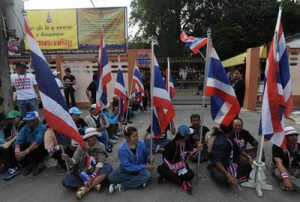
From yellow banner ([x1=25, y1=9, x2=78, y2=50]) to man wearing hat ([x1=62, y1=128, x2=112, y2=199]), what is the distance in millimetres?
9487

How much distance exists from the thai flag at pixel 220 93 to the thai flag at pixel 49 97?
1991 mm

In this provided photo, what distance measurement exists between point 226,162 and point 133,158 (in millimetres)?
1425

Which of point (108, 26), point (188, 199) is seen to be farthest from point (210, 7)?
point (188, 199)

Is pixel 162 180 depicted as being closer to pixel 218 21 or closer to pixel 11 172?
pixel 11 172

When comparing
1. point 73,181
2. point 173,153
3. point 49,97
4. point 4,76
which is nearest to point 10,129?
point 4,76

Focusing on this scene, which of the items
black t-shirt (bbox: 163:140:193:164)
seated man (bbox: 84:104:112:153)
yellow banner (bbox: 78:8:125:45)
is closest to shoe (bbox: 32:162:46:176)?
seated man (bbox: 84:104:112:153)

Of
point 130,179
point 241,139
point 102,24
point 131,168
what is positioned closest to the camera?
point 131,168

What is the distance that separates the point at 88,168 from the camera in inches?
138

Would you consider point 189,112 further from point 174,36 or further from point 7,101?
point 174,36

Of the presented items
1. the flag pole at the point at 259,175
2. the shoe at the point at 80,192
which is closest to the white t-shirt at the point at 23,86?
the shoe at the point at 80,192

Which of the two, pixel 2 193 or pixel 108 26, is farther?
pixel 108 26

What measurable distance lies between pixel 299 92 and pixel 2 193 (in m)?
10.4

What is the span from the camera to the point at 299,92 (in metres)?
9.29

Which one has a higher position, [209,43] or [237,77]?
[209,43]
